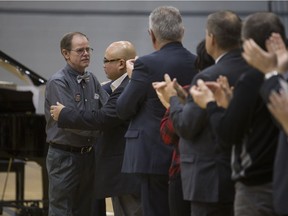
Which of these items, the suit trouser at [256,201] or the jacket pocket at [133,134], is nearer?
the suit trouser at [256,201]

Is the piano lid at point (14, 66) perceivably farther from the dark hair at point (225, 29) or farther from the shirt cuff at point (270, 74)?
the shirt cuff at point (270, 74)

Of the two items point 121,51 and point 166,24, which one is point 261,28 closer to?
point 166,24

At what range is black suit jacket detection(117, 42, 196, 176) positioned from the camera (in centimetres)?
372

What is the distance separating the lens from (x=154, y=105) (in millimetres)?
3773

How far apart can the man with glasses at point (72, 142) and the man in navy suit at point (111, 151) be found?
104 millimetres

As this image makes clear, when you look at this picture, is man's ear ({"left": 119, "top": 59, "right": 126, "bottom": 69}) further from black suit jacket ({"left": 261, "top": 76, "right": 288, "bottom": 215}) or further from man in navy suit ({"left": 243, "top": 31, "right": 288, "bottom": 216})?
black suit jacket ({"left": 261, "top": 76, "right": 288, "bottom": 215})

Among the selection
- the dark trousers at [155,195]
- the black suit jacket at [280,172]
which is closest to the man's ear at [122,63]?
the dark trousers at [155,195]

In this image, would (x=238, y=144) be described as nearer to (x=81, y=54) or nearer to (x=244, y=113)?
(x=244, y=113)

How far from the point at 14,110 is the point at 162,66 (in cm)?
279

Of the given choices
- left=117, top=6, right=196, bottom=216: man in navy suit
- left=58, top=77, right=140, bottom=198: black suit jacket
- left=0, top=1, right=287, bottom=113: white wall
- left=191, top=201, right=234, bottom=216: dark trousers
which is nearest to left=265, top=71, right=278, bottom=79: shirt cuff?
left=191, top=201, right=234, bottom=216: dark trousers

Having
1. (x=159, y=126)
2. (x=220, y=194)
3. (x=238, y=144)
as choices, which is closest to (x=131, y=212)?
(x=159, y=126)

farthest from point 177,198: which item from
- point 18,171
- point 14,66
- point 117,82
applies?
point 18,171

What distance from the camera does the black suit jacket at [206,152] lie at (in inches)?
116

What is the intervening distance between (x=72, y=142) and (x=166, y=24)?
1.16 meters
